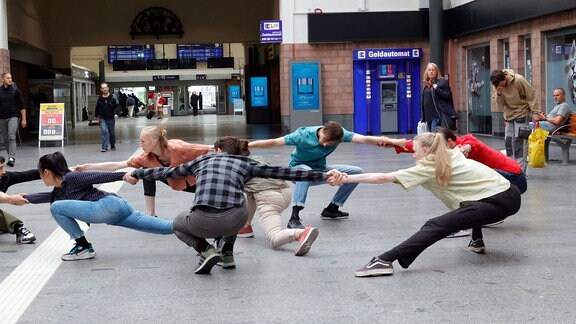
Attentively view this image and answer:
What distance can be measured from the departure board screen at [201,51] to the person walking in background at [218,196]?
173 feet

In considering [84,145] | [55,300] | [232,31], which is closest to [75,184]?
[55,300]

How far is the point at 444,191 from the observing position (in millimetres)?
6480

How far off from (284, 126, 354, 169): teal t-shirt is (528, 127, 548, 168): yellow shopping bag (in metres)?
4.87

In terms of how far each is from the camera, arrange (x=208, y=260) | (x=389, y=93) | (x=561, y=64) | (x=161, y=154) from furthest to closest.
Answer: (x=389, y=93) → (x=561, y=64) → (x=161, y=154) → (x=208, y=260)

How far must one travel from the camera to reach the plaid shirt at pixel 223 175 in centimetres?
Answer: 617

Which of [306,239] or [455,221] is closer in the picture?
[455,221]

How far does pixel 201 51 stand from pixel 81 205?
52866 mm

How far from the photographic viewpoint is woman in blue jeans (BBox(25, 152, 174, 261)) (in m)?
6.88

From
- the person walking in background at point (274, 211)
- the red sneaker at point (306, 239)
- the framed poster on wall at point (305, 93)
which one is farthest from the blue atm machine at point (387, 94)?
the red sneaker at point (306, 239)

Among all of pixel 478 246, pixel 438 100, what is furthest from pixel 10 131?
pixel 478 246

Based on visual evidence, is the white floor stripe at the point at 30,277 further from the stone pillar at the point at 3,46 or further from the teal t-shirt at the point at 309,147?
the stone pillar at the point at 3,46

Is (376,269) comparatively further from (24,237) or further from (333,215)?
(24,237)

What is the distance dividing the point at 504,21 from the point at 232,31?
48.8ft

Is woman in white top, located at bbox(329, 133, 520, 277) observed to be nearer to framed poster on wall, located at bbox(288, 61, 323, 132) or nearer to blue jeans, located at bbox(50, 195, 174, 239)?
blue jeans, located at bbox(50, 195, 174, 239)
